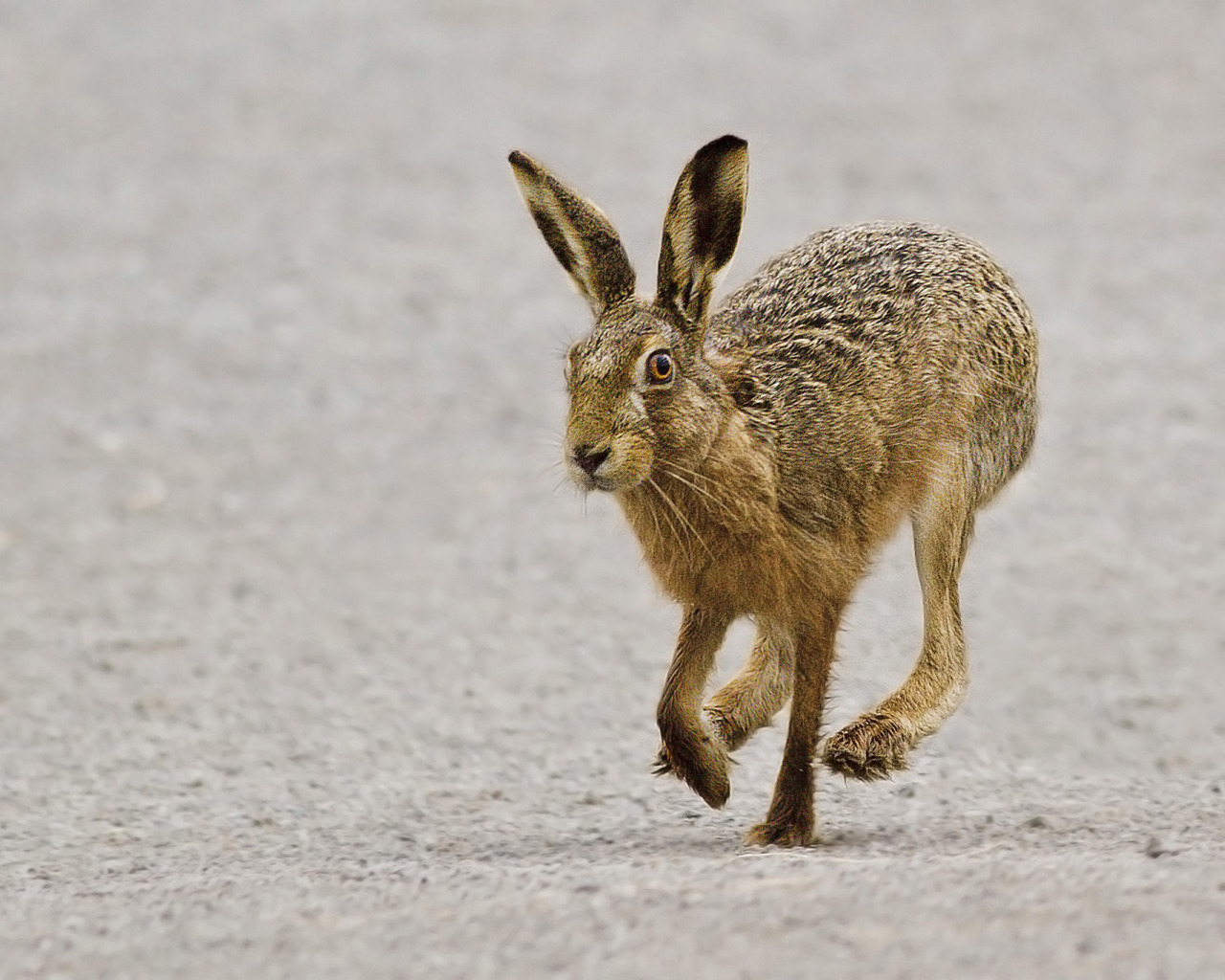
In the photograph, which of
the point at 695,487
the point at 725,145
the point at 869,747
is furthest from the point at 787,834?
the point at 725,145

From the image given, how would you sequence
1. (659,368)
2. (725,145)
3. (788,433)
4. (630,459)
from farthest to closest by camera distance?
(788,433)
(725,145)
(659,368)
(630,459)

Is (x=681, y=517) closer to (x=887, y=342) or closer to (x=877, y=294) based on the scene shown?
(x=887, y=342)

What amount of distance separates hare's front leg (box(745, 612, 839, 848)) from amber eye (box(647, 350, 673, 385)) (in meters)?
1.07

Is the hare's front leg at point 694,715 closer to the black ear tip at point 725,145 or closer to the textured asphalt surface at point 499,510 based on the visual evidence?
the textured asphalt surface at point 499,510

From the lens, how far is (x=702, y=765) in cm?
663

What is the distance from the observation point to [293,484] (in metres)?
12.1

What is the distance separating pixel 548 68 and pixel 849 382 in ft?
43.1

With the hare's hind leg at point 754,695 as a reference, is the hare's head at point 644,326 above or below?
above

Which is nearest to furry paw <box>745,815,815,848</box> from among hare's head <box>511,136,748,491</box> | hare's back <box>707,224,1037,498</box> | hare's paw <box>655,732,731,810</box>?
hare's paw <box>655,732,731,810</box>

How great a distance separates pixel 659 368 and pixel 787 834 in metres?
1.68

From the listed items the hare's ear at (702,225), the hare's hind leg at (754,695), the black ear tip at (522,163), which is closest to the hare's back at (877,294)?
the hare's ear at (702,225)

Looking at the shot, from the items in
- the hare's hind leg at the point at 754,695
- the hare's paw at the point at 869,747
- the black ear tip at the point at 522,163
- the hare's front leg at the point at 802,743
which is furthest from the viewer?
the hare's hind leg at the point at 754,695

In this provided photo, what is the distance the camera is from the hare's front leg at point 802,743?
6535mm

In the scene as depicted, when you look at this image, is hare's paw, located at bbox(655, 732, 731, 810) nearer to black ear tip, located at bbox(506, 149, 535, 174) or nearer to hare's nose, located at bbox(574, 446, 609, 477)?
hare's nose, located at bbox(574, 446, 609, 477)
